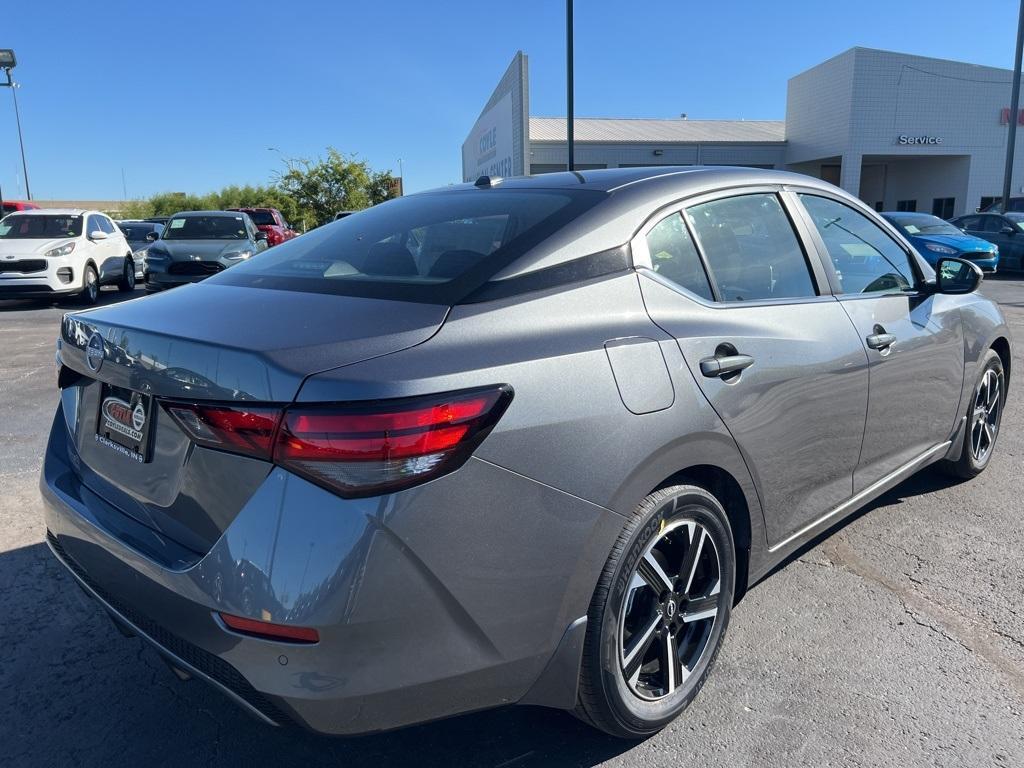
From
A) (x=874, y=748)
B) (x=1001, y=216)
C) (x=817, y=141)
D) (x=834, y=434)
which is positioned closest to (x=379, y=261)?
(x=834, y=434)

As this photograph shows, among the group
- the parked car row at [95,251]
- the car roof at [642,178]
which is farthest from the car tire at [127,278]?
the car roof at [642,178]

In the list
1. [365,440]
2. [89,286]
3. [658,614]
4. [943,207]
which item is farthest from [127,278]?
[943,207]

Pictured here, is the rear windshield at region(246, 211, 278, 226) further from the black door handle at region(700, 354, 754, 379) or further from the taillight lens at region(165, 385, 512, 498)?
the taillight lens at region(165, 385, 512, 498)

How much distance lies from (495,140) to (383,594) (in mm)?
23231

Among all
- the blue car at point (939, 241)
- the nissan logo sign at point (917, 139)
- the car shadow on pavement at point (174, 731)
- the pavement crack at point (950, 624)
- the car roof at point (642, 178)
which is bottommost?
the car shadow on pavement at point (174, 731)

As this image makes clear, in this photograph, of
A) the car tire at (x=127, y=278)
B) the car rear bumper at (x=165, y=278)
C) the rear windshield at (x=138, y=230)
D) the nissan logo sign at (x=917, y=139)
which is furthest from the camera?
the nissan logo sign at (x=917, y=139)

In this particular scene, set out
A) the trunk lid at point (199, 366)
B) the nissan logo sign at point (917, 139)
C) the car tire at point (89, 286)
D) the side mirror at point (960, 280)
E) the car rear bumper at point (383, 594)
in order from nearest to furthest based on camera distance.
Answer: the car rear bumper at point (383, 594), the trunk lid at point (199, 366), the side mirror at point (960, 280), the car tire at point (89, 286), the nissan logo sign at point (917, 139)

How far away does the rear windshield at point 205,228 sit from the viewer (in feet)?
49.0

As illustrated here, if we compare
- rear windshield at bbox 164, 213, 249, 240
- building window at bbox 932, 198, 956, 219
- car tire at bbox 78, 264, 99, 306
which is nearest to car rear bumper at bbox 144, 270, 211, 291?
car tire at bbox 78, 264, 99, 306

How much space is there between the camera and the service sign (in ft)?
67.5

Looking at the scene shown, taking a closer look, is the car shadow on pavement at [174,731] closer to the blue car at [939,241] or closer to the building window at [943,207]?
the blue car at [939,241]

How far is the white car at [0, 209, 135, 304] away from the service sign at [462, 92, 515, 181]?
24.9 ft

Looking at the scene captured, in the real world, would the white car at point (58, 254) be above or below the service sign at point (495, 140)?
below

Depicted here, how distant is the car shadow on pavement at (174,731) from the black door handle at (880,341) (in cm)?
180
